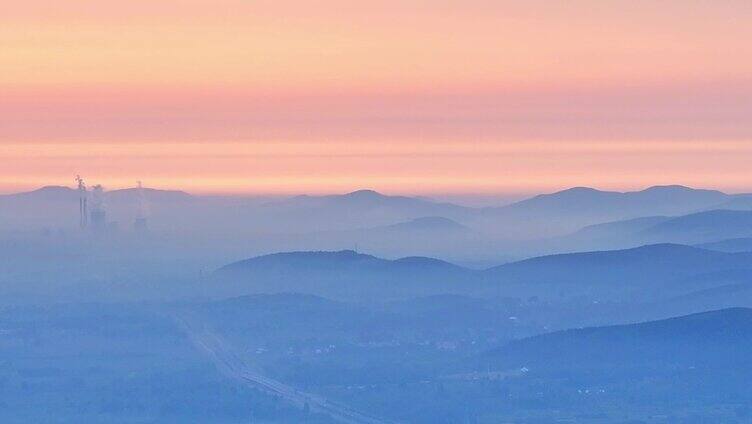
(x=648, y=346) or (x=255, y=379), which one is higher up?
(x=648, y=346)

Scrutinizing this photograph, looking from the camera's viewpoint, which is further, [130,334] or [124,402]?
[130,334]

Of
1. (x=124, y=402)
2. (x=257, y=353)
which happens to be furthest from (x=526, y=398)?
(x=257, y=353)

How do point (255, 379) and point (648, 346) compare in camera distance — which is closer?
point (255, 379)

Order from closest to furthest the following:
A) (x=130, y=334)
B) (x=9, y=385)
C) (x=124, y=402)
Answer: (x=124, y=402) < (x=9, y=385) < (x=130, y=334)

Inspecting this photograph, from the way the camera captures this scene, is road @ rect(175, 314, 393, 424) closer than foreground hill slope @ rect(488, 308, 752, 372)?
Yes

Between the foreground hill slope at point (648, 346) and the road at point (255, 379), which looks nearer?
the road at point (255, 379)

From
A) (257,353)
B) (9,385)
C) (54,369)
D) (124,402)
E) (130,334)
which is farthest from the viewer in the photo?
(130,334)

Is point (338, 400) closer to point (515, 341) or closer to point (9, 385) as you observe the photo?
point (9, 385)
